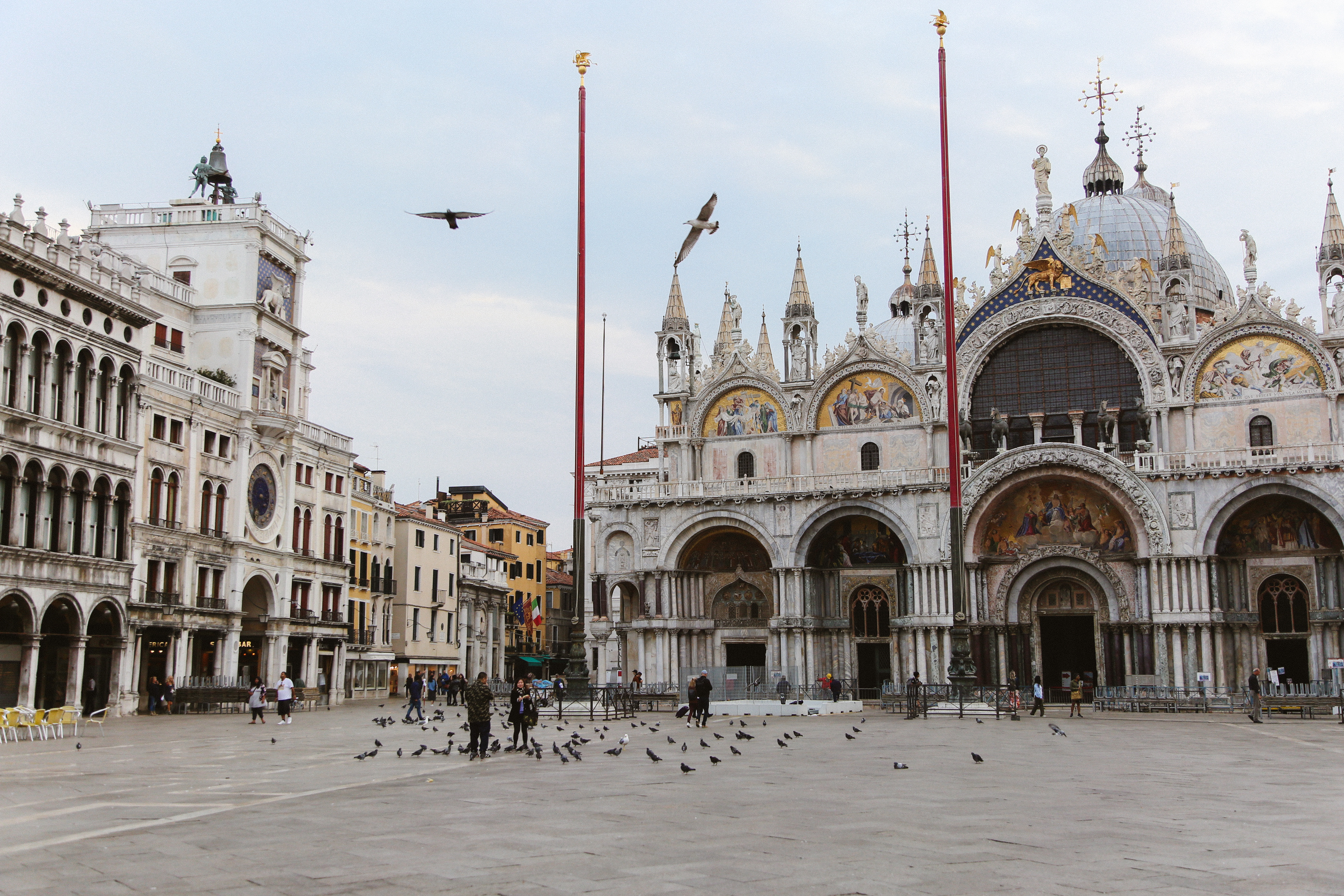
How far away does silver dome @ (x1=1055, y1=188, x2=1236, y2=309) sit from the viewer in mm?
61250

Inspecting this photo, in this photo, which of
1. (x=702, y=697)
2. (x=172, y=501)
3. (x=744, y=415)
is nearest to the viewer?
(x=702, y=697)

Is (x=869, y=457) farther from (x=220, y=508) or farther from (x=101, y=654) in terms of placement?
(x=101, y=654)

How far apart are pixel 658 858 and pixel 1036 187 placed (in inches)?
1814

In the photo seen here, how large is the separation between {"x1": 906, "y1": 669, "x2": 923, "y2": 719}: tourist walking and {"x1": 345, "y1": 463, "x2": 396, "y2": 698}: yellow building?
102 feet

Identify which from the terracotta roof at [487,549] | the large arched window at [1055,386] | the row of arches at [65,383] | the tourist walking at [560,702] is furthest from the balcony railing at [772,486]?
the terracotta roof at [487,549]

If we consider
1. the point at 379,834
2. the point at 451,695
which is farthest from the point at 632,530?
the point at 379,834

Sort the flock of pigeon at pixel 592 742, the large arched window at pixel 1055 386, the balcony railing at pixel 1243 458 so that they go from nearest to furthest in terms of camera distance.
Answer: the flock of pigeon at pixel 592 742 < the balcony railing at pixel 1243 458 < the large arched window at pixel 1055 386

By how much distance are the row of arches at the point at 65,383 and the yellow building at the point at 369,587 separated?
1933 centimetres

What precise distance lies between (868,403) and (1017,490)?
7.19m

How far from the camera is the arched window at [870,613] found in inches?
2056

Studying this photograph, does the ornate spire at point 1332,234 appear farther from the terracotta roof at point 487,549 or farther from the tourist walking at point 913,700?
the terracotta roof at point 487,549

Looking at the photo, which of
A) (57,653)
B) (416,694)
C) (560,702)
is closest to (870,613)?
(416,694)

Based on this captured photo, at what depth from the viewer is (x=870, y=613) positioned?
52500mm

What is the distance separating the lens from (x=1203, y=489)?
45625 mm
